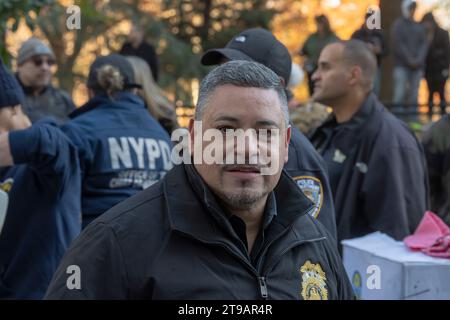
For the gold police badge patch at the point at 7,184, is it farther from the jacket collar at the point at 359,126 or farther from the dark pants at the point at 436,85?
the dark pants at the point at 436,85

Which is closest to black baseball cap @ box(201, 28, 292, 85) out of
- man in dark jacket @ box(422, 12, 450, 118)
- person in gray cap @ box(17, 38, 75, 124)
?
person in gray cap @ box(17, 38, 75, 124)

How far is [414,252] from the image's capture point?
14.9 ft

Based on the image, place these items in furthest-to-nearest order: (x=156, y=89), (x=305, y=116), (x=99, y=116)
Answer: (x=305, y=116) → (x=156, y=89) → (x=99, y=116)

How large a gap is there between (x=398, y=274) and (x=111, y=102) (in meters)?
2.10

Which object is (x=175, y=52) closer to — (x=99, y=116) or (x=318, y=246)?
(x=99, y=116)

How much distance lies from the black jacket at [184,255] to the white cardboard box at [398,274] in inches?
63.6

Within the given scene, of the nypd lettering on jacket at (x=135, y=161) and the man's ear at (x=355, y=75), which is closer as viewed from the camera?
the nypd lettering on jacket at (x=135, y=161)

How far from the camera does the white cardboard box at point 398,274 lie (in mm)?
4219

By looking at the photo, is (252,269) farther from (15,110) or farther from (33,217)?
(15,110)

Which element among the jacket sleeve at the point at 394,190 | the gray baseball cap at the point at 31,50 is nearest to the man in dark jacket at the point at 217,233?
the jacket sleeve at the point at 394,190

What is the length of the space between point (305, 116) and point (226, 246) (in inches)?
164

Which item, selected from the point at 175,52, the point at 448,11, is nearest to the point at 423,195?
the point at 175,52

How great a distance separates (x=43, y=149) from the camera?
4262 mm

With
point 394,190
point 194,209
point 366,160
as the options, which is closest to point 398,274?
point 394,190
